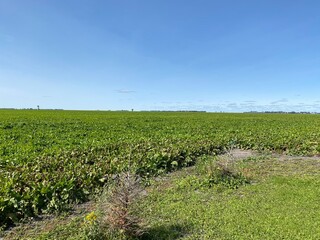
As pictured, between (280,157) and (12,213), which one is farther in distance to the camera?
(280,157)

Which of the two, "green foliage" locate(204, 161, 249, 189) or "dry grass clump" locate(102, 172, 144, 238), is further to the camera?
"green foliage" locate(204, 161, 249, 189)

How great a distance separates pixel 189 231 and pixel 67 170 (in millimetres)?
4223

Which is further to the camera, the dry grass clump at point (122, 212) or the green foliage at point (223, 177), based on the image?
the green foliage at point (223, 177)

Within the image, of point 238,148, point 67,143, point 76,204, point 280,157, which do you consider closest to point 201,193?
point 76,204

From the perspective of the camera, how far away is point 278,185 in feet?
23.5

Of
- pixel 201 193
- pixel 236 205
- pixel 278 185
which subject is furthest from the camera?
pixel 278 185

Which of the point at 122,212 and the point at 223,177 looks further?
the point at 223,177

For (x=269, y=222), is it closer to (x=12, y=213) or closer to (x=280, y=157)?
(x=12, y=213)

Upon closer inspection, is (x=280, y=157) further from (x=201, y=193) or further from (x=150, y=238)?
(x=150, y=238)

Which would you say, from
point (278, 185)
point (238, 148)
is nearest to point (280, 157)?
point (238, 148)

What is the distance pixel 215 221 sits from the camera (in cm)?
490

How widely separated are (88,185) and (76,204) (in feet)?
2.61

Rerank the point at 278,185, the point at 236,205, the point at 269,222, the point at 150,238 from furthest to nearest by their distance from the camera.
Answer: the point at 278,185 < the point at 236,205 < the point at 269,222 < the point at 150,238

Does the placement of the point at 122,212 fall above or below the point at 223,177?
above
